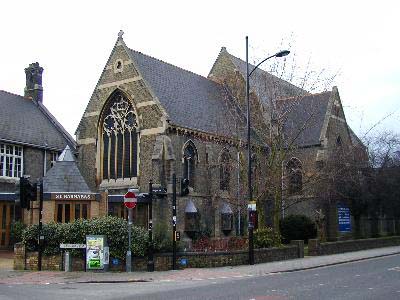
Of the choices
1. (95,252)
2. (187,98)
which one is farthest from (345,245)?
(95,252)

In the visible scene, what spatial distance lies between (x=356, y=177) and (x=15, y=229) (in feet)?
74.9

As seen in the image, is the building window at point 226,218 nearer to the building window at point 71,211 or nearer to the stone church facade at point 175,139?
the stone church facade at point 175,139

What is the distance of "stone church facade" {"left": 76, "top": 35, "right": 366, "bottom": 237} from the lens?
31.4 metres

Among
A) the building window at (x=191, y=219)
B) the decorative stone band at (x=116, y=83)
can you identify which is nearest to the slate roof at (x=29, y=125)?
the decorative stone band at (x=116, y=83)

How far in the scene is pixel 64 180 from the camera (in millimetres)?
29984

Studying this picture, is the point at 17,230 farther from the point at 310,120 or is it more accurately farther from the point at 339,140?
the point at 339,140

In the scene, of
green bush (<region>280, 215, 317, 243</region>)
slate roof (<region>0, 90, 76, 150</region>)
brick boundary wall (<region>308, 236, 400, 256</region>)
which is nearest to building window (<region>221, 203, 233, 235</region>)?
green bush (<region>280, 215, 317, 243</region>)

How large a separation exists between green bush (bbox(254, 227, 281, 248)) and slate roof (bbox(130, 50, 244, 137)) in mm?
8377

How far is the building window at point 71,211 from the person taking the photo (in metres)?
28.7

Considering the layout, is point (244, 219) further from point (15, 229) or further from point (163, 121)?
point (15, 229)

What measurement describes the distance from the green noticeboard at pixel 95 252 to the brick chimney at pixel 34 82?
26.6 m

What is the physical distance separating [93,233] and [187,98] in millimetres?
17995

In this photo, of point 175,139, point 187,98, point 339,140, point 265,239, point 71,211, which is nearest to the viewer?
point 265,239

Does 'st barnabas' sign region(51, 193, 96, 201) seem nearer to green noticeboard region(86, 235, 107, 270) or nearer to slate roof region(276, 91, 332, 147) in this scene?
green noticeboard region(86, 235, 107, 270)
